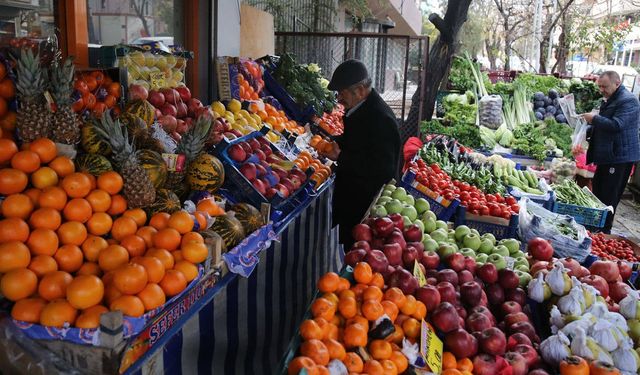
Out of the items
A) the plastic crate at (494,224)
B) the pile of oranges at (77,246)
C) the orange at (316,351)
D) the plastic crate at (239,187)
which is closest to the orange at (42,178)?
the pile of oranges at (77,246)

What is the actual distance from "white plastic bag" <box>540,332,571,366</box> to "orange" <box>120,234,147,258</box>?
1879 mm

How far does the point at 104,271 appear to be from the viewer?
211 centimetres

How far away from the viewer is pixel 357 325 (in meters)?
2.18

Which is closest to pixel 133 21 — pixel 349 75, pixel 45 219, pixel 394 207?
pixel 349 75

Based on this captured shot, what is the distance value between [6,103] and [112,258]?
1116 mm

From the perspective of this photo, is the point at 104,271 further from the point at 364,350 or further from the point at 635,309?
the point at 635,309

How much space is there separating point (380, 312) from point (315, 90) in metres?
5.13

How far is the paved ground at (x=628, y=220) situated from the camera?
26.7 feet

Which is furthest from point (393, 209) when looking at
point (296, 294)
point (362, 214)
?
point (296, 294)

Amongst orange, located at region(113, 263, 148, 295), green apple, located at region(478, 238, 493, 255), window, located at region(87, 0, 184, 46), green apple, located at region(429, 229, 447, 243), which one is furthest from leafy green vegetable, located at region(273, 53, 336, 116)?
orange, located at region(113, 263, 148, 295)

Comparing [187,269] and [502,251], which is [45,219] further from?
[502,251]

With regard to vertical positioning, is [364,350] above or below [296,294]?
above

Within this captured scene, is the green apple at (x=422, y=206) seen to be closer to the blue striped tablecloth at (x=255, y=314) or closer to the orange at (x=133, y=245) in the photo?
the blue striped tablecloth at (x=255, y=314)

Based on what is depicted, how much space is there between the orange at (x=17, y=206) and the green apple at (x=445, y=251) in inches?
87.9
